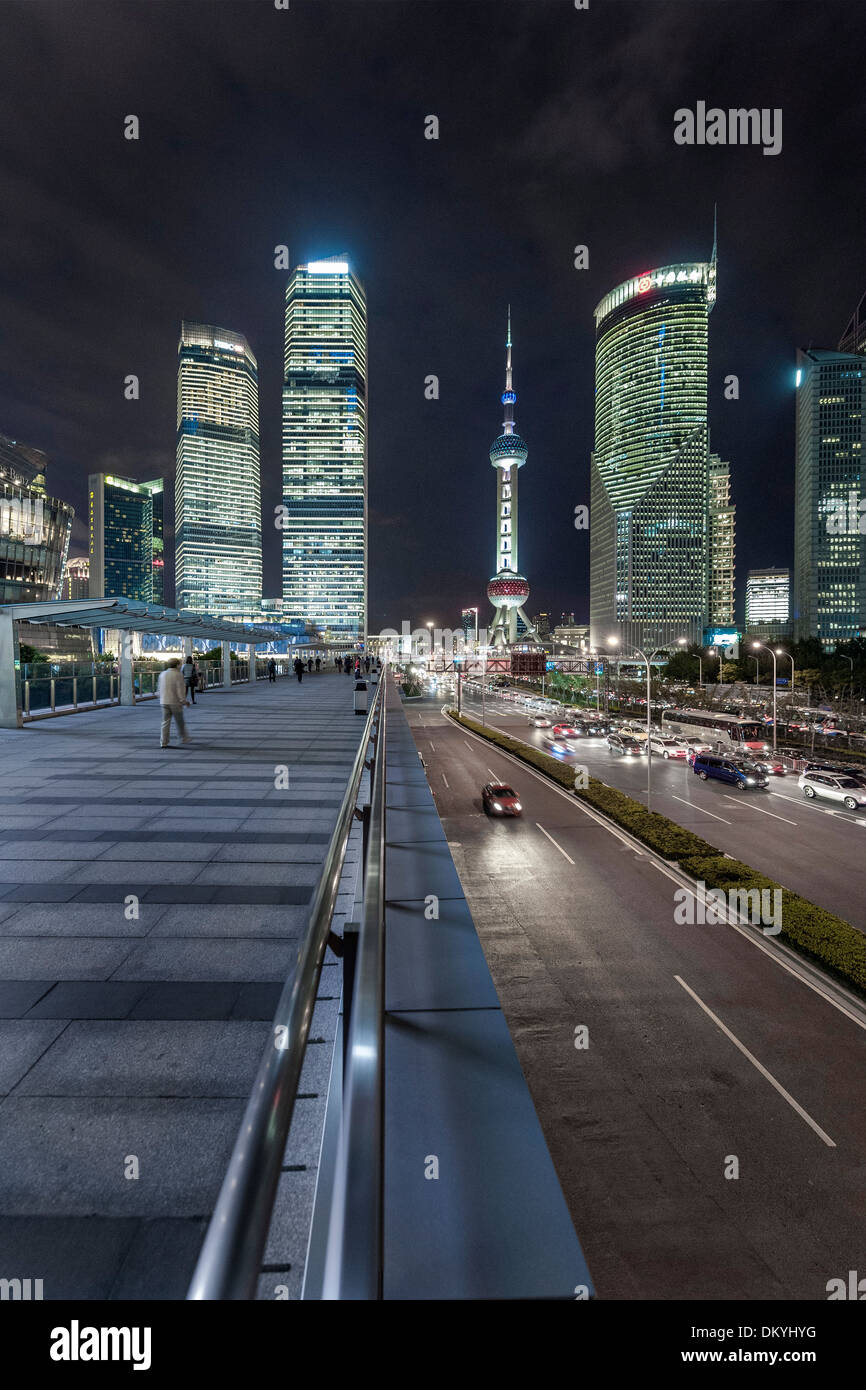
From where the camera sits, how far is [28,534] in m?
70.4

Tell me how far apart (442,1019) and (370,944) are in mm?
840

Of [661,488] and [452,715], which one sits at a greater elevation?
[661,488]

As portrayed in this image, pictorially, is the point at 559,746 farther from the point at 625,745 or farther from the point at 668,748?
the point at 668,748

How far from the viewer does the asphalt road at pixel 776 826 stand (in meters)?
21.8

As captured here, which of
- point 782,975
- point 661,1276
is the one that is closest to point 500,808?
point 782,975

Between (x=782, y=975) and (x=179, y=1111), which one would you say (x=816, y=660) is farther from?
(x=179, y=1111)

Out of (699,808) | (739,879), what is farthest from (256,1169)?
(699,808)

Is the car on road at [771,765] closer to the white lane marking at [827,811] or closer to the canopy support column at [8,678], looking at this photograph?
the white lane marking at [827,811]

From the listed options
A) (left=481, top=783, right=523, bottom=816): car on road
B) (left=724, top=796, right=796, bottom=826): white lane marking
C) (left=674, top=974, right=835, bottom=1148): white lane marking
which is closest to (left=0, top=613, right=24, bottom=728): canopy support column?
(left=674, top=974, right=835, bottom=1148): white lane marking

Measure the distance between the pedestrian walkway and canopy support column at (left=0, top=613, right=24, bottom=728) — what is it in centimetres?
1052

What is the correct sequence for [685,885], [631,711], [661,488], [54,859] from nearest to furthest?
[54,859] → [685,885] → [631,711] → [661,488]

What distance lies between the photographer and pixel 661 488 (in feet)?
645

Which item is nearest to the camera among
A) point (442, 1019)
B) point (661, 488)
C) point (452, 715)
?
point (442, 1019)

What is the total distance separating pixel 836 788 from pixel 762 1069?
28446mm
